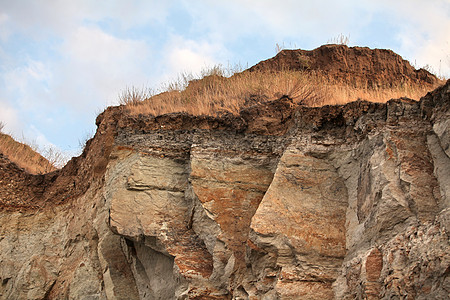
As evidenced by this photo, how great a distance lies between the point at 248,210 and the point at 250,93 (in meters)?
3.09

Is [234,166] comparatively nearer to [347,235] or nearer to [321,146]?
[321,146]

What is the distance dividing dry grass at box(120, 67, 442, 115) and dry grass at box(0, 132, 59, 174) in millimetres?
3537

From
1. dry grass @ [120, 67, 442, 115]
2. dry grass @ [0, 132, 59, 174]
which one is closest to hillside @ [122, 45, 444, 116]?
dry grass @ [120, 67, 442, 115]

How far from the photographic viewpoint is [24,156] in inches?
550

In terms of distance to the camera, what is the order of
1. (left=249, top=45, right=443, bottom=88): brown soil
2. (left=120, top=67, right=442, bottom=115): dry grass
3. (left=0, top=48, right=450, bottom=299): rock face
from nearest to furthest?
→ (left=0, top=48, right=450, bottom=299): rock face → (left=120, top=67, right=442, bottom=115): dry grass → (left=249, top=45, right=443, bottom=88): brown soil

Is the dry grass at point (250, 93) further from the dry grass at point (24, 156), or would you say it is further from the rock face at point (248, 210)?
the dry grass at point (24, 156)

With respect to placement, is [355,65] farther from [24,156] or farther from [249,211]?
[24,156]

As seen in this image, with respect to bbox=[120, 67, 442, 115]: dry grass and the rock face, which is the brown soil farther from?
the rock face

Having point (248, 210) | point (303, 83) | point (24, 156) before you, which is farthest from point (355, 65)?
point (24, 156)

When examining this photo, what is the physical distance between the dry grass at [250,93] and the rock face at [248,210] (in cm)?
52

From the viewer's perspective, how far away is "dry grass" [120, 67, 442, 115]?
9758 millimetres

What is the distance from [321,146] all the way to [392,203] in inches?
80.0

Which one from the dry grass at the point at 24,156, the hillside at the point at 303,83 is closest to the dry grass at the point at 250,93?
the hillside at the point at 303,83

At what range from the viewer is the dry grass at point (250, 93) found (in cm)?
976
